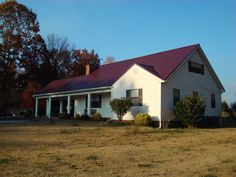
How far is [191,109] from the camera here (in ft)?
78.9

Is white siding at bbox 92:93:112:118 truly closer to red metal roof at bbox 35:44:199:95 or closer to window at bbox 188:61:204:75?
red metal roof at bbox 35:44:199:95

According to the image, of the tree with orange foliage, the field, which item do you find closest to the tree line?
the tree with orange foliage

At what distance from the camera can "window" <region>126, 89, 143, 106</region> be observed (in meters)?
25.8

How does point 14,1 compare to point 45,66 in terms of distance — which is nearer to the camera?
point 14,1

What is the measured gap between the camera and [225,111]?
1501 inches

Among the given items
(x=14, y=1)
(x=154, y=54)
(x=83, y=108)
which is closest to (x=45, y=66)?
(x=14, y=1)

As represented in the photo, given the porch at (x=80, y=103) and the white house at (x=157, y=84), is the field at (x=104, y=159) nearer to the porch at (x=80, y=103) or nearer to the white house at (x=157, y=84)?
the white house at (x=157, y=84)

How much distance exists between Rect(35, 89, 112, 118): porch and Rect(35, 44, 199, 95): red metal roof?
665mm

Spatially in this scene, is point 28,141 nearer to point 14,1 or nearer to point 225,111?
point 225,111

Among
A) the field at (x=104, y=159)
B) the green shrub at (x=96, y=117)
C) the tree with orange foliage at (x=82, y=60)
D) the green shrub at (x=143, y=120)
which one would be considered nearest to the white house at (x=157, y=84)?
the green shrub at (x=143, y=120)

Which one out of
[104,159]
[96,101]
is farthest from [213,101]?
[104,159]

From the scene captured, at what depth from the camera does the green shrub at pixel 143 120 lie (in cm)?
2367

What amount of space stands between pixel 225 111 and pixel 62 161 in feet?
103

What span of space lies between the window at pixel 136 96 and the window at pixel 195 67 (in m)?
4.63
